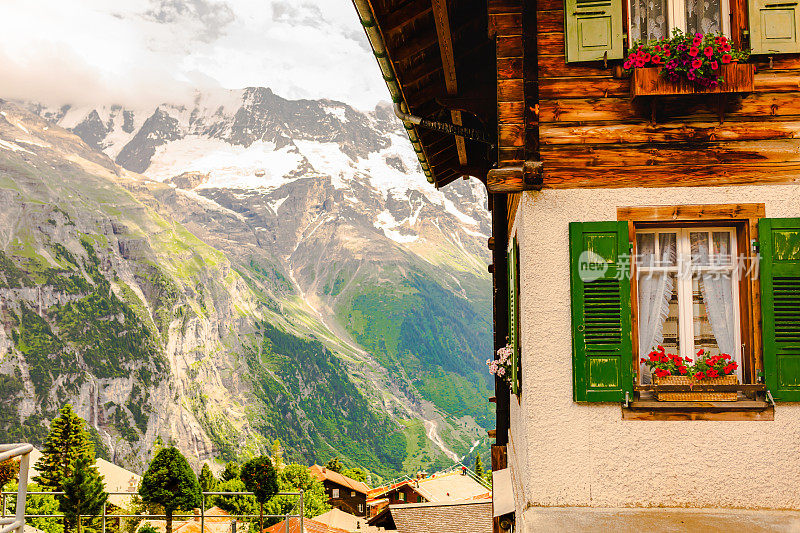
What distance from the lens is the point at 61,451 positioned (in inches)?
2227

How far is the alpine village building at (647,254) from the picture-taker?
20.4 ft

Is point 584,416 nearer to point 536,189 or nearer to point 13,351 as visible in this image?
point 536,189

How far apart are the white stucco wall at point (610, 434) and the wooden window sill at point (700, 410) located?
6 centimetres

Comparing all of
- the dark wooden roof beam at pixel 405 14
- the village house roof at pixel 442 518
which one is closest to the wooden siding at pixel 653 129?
the dark wooden roof beam at pixel 405 14

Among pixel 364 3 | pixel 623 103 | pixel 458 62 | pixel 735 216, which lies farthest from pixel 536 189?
pixel 458 62

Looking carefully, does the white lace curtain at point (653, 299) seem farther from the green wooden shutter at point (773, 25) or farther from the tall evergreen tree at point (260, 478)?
the tall evergreen tree at point (260, 478)

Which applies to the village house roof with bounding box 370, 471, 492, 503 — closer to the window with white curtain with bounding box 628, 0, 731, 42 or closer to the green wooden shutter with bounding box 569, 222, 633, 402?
the green wooden shutter with bounding box 569, 222, 633, 402

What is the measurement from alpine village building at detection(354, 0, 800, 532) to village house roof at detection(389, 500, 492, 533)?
18.1 meters

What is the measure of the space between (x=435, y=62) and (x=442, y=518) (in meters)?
18.8

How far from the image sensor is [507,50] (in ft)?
22.6

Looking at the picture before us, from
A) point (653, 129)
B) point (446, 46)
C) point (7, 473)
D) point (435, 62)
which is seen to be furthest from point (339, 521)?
point (653, 129)

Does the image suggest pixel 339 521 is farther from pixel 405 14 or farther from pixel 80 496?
pixel 405 14

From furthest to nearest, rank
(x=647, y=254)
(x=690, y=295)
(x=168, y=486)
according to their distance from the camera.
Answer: (x=168, y=486), (x=647, y=254), (x=690, y=295)

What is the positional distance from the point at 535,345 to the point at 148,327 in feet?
561
